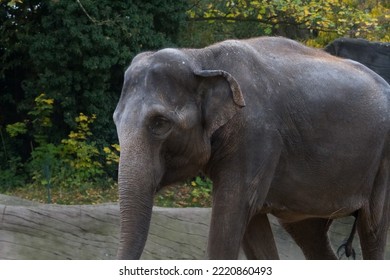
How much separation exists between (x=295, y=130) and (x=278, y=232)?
117 inches

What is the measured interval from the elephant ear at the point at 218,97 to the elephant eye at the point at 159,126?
Answer: 313 millimetres

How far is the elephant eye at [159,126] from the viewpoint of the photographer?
5.77m

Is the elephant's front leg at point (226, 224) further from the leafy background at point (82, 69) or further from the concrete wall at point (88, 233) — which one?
the leafy background at point (82, 69)

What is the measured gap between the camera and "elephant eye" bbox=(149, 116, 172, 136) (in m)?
5.77

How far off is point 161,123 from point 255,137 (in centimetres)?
65

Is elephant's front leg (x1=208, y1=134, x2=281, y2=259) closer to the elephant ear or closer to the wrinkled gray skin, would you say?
the wrinkled gray skin

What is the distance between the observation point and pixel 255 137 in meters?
6.11

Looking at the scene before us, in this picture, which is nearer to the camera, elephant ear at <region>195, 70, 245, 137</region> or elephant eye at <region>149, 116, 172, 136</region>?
elephant eye at <region>149, 116, 172, 136</region>

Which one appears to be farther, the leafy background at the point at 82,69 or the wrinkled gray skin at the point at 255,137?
the leafy background at the point at 82,69

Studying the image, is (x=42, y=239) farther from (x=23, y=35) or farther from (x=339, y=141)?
(x=23, y=35)

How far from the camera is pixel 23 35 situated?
13547mm

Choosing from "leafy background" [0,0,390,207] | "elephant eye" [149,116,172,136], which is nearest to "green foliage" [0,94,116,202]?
"leafy background" [0,0,390,207]

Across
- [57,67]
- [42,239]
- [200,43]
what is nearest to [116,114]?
[42,239]

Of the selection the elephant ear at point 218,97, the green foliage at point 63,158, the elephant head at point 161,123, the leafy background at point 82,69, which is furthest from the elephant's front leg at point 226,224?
the green foliage at point 63,158
